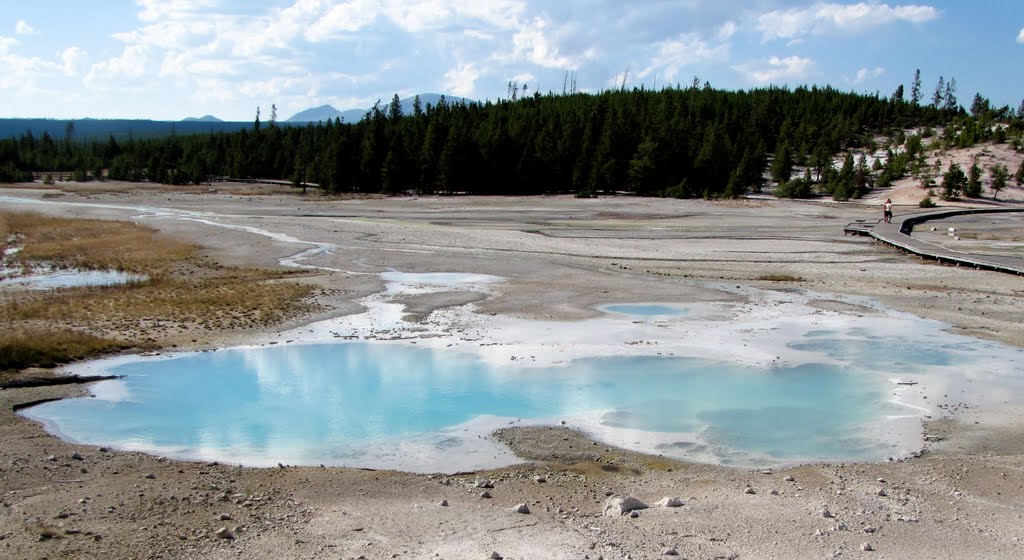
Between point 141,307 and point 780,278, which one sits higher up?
point 780,278

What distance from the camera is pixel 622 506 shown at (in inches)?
393

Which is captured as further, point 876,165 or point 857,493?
point 876,165

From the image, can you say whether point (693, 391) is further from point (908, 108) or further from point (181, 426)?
point (908, 108)

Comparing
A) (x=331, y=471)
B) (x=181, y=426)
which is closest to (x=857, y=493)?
(x=331, y=471)

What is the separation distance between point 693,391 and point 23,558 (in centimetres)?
1204

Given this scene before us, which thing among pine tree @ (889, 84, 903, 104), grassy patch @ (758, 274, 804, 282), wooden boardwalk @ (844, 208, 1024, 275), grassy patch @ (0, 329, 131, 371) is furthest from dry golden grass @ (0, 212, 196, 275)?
pine tree @ (889, 84, 903, 104)

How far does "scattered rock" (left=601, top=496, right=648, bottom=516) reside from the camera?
32.6 ft

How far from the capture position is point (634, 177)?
3583 inches

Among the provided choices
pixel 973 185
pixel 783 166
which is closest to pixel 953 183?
pixel 973 185

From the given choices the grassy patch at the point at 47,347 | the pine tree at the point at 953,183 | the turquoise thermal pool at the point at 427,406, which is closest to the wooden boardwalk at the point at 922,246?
the pine tree at the point at 953,183

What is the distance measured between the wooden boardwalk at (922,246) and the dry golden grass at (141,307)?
2822 cm

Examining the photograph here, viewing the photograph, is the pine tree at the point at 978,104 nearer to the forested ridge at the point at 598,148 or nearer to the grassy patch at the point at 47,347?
the forested ridge at the point at 598,148

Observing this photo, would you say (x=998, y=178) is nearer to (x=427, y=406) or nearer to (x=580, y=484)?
(x=427, y=406)

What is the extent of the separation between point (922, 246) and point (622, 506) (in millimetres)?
37452
